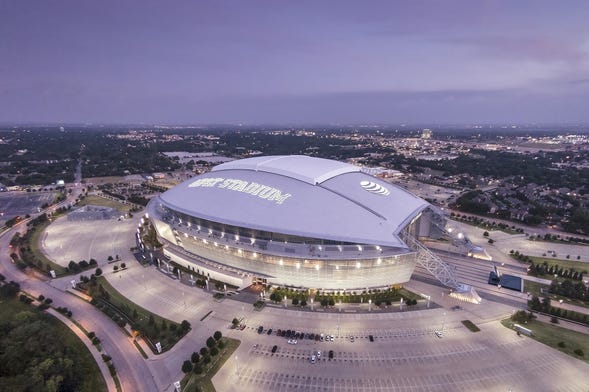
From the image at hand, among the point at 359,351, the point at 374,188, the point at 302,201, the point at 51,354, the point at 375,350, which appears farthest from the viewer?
the point at 374,188

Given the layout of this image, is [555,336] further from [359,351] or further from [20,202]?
[20,202]

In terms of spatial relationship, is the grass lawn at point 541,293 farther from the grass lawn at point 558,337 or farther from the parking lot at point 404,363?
the parking lot at point 404,363

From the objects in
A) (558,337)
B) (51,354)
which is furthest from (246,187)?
(558,337)

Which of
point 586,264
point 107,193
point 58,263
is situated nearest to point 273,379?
point 58,263

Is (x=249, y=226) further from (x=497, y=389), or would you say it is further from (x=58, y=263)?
(x=58, y=263)

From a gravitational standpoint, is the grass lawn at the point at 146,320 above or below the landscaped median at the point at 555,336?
below

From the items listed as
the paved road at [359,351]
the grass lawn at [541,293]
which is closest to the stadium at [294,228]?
the paved road at [359,351]
